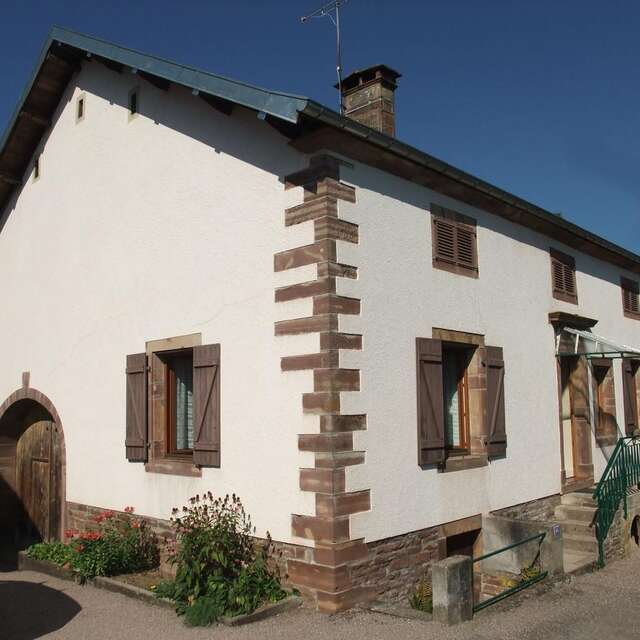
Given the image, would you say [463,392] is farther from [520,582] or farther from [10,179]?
[10,179]

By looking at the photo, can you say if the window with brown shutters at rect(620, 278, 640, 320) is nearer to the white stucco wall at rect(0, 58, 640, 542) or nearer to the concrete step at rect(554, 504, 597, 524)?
the white stucco wall at rect(0, 58, 640, 542)

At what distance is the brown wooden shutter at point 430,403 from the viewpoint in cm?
782

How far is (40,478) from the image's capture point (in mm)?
11078

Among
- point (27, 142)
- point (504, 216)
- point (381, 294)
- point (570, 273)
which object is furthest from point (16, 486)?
point (570, 273)

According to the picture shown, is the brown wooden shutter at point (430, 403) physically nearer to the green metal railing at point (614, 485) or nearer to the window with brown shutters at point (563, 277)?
the green metal railing at point (614, 485)

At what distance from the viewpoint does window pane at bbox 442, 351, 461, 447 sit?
29.6 ft

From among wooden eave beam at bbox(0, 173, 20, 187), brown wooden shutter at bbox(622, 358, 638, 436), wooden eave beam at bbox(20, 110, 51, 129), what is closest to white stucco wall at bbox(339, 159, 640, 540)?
brown wooden shutter at bbox(622, 358, 638, 436)

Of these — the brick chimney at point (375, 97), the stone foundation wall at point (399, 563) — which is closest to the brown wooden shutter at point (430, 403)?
the stone foundation wall at point (399, 563)

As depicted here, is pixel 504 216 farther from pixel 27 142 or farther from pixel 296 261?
pixel 27 142

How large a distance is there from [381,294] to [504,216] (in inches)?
126

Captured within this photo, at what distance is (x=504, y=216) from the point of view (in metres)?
9.97

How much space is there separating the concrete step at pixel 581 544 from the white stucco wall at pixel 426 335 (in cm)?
70

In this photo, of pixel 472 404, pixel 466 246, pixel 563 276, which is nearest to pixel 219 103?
pixel 466 246

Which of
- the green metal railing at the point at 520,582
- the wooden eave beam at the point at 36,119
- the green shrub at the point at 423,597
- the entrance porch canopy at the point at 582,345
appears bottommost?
the green shrub at the point at 423,597
